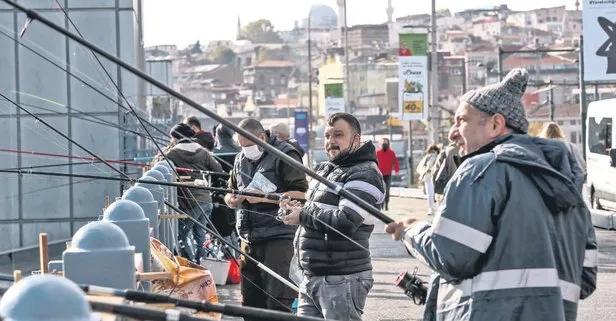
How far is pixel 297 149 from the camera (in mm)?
10188

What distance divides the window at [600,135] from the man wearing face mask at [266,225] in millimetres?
16105

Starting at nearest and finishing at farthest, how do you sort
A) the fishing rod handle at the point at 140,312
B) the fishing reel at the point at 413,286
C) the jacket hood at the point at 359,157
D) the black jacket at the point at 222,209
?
the fishing rod handle at the point at 140,312 → the fishing reel at the point at 413,286 → the jacket hood at the point at 359,157 → the black jacket at the point at 222,209

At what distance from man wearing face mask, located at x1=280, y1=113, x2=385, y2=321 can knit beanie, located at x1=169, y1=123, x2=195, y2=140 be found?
804 cm

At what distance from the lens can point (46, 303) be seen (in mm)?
3600

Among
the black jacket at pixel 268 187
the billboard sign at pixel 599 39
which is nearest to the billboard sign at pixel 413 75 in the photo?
the billboard sign at pixel 599 39

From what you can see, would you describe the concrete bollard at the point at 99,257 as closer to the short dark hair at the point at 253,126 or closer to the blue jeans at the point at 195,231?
the short dark hair at the point at 253,126

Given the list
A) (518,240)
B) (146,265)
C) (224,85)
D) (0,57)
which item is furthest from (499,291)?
(224,85)

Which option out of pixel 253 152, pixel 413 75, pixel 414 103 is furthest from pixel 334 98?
pixel 253 152

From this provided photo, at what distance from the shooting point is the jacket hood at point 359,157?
8.12 metres

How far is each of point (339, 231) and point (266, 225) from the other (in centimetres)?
208

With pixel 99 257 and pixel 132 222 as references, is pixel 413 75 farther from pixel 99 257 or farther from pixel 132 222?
pixel 99 257

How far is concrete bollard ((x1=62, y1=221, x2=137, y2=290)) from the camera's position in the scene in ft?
17.6

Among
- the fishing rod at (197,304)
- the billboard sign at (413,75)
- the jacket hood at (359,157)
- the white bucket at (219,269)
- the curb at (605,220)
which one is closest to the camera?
the fishing rod at (197,304)

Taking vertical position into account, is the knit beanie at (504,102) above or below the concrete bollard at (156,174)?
above
